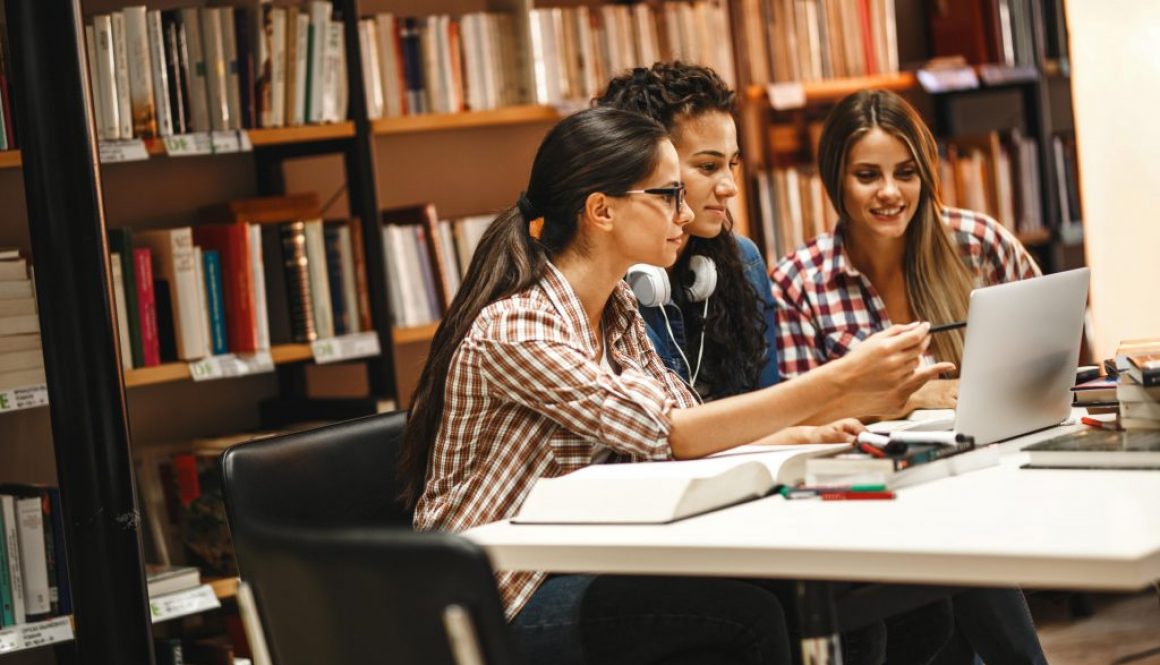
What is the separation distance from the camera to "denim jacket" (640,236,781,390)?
2.53 m

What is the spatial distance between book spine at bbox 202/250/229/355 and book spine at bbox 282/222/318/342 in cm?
16

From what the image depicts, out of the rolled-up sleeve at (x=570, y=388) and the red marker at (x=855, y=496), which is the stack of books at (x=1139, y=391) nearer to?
the red marker at (x=855, y=496)

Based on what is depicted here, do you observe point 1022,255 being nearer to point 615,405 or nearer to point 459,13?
point 615,405

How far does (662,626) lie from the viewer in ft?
5.53

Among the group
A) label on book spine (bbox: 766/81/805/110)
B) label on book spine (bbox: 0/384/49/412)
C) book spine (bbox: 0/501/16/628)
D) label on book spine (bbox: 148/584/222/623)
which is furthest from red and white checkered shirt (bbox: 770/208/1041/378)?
book spine (bbox: 0/501/16/628)

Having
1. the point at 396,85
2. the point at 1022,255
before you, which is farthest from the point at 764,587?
the point at 396,85

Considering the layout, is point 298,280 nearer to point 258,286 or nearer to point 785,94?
point 258,286

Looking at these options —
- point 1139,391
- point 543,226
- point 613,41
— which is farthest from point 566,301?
point 613,41

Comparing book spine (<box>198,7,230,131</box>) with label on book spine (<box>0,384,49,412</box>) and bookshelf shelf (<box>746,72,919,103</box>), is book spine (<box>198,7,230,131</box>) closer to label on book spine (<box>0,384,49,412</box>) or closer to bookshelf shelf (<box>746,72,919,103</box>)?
label on book spine (<box>0,384,49,412</box>)

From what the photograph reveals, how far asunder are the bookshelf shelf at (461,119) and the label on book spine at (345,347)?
1.55 feet

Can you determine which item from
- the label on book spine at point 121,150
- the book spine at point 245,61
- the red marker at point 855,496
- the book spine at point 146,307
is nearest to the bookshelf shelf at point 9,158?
the label on book spine at point 121,150

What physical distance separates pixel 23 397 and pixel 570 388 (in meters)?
1.35

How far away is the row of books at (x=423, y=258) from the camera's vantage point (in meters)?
3.37

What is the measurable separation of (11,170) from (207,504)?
84cm
